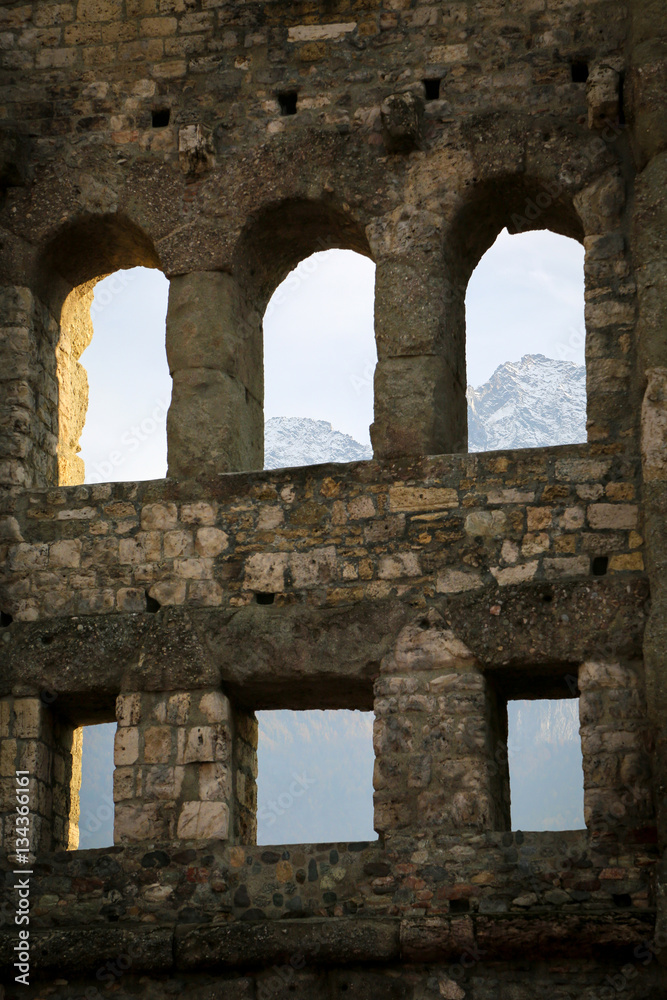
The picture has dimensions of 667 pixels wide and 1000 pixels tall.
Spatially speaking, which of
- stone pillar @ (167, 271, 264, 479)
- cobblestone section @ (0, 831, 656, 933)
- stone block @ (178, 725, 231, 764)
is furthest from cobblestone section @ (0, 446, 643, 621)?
cobblestone section @ (0, 831, 656, 933)

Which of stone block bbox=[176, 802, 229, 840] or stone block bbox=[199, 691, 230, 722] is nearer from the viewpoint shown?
stone block bbox=[176, 802, 229, 840]

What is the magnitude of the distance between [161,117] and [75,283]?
1209mm

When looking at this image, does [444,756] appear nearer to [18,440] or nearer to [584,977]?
[584,977]

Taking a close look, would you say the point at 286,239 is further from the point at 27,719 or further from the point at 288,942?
the point at 288,942

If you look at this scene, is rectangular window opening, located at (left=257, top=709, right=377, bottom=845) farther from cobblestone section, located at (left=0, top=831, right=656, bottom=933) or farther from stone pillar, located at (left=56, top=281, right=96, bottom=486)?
cobblestone section, located at (left=0, top=831, right=656, bottom=933)

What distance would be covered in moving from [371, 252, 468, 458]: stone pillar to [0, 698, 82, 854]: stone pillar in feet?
7.99

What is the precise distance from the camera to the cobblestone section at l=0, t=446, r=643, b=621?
7430 mm

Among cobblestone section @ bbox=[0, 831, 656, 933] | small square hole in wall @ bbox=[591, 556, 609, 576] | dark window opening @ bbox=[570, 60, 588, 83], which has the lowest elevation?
cobblestone section @ bbox=[0, 831, 656, 933]

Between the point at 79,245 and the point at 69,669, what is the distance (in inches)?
109

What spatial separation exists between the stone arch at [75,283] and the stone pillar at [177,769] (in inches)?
73.8

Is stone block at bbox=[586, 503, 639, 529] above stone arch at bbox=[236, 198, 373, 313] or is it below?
below

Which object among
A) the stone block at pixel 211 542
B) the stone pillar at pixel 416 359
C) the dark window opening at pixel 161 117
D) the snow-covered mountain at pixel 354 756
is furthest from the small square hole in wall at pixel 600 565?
the snow-covered mountain at pixel 354 756

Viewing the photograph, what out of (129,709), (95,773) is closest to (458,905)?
(129,709)

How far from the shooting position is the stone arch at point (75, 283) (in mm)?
8633
